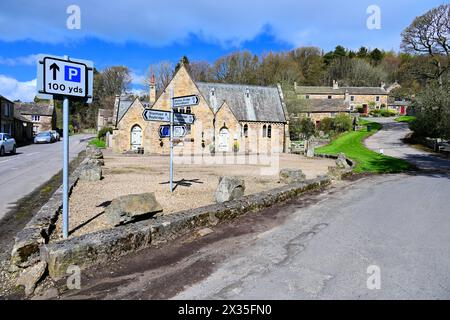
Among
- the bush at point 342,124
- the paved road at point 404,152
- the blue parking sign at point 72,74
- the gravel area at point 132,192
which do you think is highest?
the bush at point 342,124

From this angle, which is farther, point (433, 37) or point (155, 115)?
point (433, 37)

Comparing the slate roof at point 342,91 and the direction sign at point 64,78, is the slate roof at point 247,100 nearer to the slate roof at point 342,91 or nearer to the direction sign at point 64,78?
the direction sign at point 64,78

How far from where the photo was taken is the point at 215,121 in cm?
3388

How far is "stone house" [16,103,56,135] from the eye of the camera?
6600 cm

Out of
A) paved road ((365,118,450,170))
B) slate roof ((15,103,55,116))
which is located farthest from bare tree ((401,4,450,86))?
slate roof ((15,103,55,116))

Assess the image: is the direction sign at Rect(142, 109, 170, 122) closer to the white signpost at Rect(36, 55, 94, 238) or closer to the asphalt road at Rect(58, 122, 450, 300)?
the white signpost at Rect(36, 55, 94, 238)

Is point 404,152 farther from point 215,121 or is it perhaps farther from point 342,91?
point 342,91

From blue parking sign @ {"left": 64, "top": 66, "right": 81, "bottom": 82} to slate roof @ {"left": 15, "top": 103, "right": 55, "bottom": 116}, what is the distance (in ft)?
233

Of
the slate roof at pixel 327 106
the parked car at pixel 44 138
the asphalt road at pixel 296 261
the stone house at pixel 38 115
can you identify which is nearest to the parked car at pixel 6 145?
the parked car at pixel 44 138

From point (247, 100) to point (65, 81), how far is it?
110 ft

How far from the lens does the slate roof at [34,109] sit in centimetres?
6569

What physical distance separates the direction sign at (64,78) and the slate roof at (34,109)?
2789 inches

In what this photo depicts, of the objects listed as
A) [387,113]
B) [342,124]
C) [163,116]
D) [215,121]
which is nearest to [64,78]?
[163,116]
